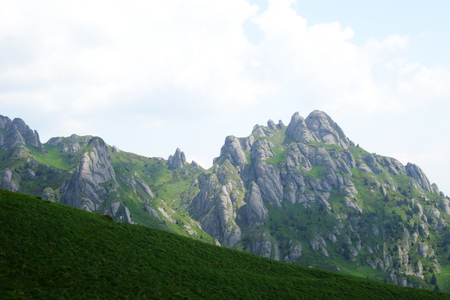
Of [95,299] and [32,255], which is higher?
[32,255]

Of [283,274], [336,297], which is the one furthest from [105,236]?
[336,297]

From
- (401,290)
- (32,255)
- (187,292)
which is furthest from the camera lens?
(401,290)

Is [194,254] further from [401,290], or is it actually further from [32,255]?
[401,290]

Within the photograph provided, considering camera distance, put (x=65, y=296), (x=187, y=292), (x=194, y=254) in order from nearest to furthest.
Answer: (x=65, y=296) < (x=187, y=292) < (x=194, y=254)

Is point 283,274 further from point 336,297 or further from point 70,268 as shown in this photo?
point 70,268

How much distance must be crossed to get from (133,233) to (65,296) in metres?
32.9

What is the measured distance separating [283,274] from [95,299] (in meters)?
52.4

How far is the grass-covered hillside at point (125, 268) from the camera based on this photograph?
4353cm

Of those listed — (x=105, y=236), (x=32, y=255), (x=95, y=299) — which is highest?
(x=105, y=236)

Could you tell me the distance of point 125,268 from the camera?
5294cm

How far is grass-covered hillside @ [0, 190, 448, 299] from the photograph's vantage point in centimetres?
4353

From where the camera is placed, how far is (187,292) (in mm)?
50938

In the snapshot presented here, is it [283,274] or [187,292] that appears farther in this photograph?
[283,274]

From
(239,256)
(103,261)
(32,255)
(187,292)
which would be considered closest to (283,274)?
(239,256)
